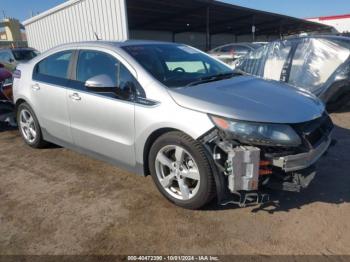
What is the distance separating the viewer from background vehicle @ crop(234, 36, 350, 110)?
567 cm

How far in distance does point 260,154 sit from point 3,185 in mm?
3019

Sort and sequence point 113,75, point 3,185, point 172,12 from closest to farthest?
point 113,75 < point 3,185 < point 172,12

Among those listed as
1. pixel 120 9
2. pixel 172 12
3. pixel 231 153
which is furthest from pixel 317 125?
pixel 172 12

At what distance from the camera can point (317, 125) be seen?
9.69 feet

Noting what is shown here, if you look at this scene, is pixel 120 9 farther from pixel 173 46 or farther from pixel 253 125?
pixel 253 125

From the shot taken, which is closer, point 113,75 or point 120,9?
point 113,75

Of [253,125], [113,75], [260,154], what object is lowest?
[260,154]

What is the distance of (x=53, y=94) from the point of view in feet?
13.3

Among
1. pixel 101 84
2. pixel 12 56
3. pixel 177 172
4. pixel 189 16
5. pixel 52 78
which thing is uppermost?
pixel 189 16

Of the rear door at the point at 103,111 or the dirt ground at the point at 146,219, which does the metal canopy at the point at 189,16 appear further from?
the dirt ground at the point at 146,219

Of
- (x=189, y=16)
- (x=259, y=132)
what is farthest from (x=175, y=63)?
(x=189, y=16)

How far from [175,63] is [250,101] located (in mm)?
1311

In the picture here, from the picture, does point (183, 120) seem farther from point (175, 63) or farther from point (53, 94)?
point (53, 94)

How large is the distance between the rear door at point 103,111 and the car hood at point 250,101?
2.06ft
